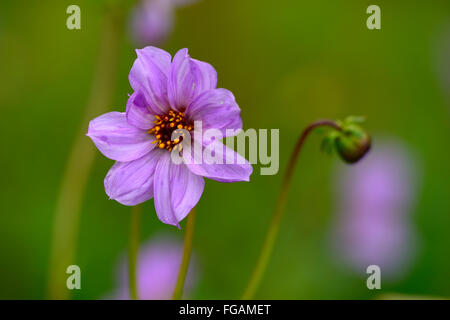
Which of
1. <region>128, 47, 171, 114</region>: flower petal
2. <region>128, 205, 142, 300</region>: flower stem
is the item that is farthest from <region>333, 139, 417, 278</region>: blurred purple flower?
<region>128, 47, 171, 114</region>: flower petal

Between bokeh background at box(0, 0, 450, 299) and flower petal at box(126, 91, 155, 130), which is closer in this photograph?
flower petal at box(126, 91, 155, 130)

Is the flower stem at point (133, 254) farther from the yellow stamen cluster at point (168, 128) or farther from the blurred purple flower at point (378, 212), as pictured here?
the blurred purple flower at point (378, 212)

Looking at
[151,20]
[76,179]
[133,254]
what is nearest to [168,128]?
[133,254]

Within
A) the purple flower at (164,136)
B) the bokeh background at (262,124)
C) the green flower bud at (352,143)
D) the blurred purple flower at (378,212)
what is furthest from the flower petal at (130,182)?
the blurred purple flower at (378,212)

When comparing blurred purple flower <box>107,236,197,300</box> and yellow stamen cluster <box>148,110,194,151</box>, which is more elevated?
yellow stamen cluster <box>148,110,194,151</box>

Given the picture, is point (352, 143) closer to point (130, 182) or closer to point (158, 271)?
point (130, 182)

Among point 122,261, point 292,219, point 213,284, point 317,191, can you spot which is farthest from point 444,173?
point 122,261

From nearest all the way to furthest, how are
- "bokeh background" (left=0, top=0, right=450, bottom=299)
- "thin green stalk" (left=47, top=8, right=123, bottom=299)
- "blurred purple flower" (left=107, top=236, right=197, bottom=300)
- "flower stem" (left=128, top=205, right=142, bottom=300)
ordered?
"flower stem" (left=128, top=205, right=142, bottom=300), "thin green stalk" (left=47, top=8, right=123, bottom=299), "blurred purple flower" (left=107, top=236, right=197, bottom=300), "bokeh background" (left=0, top=0, right=450, bottom=299)

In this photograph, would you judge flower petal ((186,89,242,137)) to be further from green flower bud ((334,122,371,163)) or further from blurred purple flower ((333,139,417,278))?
blurred purple flower ((333,139,417,278))
